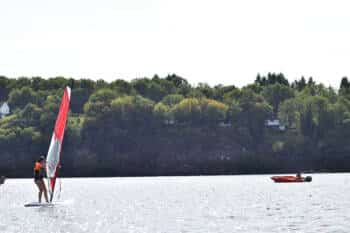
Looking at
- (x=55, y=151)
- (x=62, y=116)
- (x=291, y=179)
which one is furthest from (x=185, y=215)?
(x=291, y=179)

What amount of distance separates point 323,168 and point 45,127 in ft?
150

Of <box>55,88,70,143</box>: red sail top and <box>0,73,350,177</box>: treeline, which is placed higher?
<box>0,73,350,177</box>: treeline

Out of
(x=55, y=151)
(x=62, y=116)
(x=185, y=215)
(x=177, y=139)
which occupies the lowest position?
(x=185, y=215)

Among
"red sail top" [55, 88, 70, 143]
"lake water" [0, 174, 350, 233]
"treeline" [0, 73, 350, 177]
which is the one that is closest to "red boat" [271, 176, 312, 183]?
"lake water" [0, 174, 350, 233]

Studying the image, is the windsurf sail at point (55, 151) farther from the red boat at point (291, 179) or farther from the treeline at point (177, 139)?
the treeline at point (177, 139)

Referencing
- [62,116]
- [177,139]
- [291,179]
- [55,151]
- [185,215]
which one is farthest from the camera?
[177,139]

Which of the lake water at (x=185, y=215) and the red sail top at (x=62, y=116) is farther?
the red sail top at (x=62, y=116)

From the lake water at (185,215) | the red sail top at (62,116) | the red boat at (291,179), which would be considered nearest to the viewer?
the lake water at (185,215)

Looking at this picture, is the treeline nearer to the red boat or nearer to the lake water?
the red boat

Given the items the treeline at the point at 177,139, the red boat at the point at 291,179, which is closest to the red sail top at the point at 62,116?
the red boat at the point at 291,179

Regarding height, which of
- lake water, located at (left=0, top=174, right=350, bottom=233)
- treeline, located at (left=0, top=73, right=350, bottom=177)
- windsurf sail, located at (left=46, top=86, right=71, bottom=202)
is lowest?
lake water, located at (left=0, top=174, right=350, bottom=233)

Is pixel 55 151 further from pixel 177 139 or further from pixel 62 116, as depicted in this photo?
pixel 177 139

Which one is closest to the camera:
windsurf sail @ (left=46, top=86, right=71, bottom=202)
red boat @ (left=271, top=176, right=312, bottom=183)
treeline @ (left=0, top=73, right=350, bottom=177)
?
windsurf sail @ (left=46, top=86, right=71, bottom=202)

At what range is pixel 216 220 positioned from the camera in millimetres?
52625
